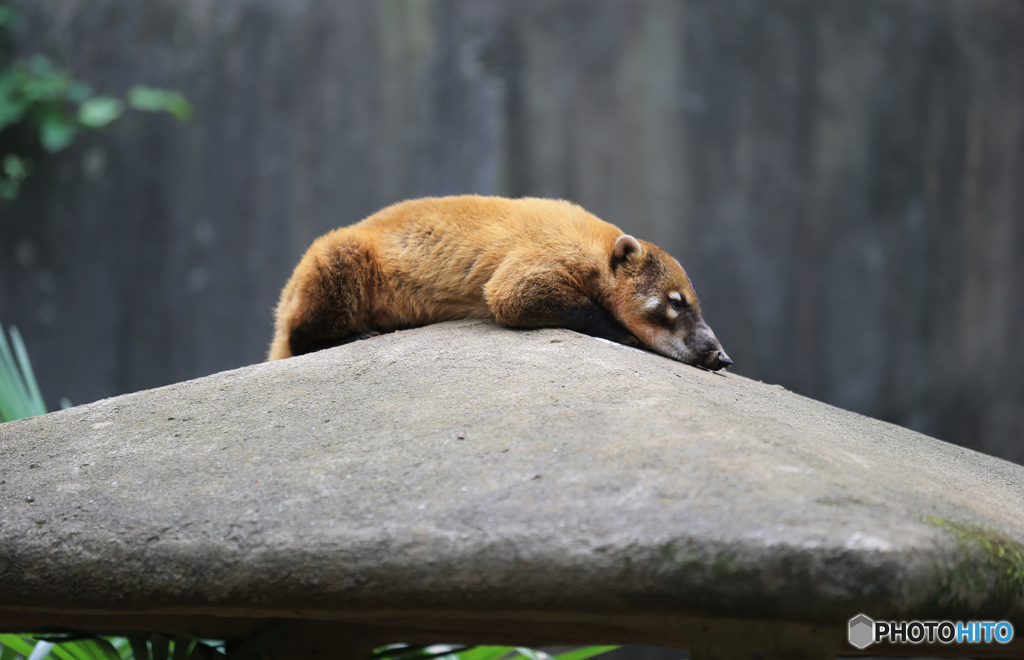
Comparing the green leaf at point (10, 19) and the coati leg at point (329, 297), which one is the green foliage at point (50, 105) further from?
the coati leg at point (329, 297)

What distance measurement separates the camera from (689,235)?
20.5ft

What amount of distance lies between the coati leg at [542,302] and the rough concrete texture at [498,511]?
700 millimetres

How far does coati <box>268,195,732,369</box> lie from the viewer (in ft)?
12.2

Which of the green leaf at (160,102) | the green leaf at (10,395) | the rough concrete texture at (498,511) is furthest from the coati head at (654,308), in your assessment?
the green leaf at (160,102)

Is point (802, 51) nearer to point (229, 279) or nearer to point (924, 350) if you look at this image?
point (924, 350)

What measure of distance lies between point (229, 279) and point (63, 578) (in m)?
5.02

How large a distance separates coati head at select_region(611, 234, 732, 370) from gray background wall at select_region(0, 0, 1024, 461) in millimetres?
2465

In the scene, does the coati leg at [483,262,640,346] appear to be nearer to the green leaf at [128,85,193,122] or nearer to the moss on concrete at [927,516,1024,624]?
the moss on concrete at [927,516,1024,624]

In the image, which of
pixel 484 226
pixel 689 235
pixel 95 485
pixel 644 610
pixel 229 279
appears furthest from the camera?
pixel 229 279

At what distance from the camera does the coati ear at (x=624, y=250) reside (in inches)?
151

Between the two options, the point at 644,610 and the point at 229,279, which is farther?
the point at 229,279

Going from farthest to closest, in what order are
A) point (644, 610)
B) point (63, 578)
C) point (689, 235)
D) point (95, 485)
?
point (689, 235)
point (95, 485)
point (63, 578)
point (644, 610)

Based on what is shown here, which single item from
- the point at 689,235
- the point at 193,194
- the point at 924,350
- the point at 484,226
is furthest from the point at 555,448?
the point at 193,194

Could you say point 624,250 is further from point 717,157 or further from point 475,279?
point 717,157
